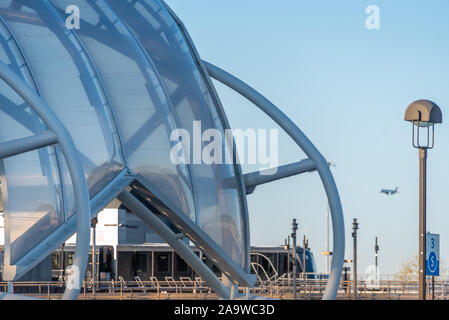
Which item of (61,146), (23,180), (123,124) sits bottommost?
(23,180)

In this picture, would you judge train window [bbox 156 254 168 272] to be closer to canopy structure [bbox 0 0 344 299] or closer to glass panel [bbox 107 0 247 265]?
canopy structure [bbox 0 0 344 299]

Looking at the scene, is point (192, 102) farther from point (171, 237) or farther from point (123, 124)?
point (171, 237)

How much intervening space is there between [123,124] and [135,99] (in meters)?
0.71

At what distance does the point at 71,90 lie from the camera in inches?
954

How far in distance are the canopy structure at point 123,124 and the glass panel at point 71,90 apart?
0.03 metres

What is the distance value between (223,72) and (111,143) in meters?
3.36

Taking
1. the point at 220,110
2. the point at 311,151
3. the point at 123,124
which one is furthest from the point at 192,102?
the point at 311,151

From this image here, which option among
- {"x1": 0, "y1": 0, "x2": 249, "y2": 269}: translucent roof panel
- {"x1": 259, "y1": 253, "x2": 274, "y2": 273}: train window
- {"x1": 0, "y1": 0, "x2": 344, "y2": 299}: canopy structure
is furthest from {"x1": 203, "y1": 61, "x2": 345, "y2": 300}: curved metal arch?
{"x1": 259, "y1": 253, "x2": 274, "y2": 273}: train window

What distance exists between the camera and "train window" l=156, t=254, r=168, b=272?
60969mm

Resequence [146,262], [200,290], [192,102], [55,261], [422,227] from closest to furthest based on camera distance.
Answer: [422,227] → [192,102] → [200,290] → [146,262] → [55,261]

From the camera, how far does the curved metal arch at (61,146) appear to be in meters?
18.4

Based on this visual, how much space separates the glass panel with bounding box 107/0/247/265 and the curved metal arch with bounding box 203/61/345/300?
2.21ft

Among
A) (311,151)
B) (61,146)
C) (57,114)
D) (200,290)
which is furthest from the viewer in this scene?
(200,290)
